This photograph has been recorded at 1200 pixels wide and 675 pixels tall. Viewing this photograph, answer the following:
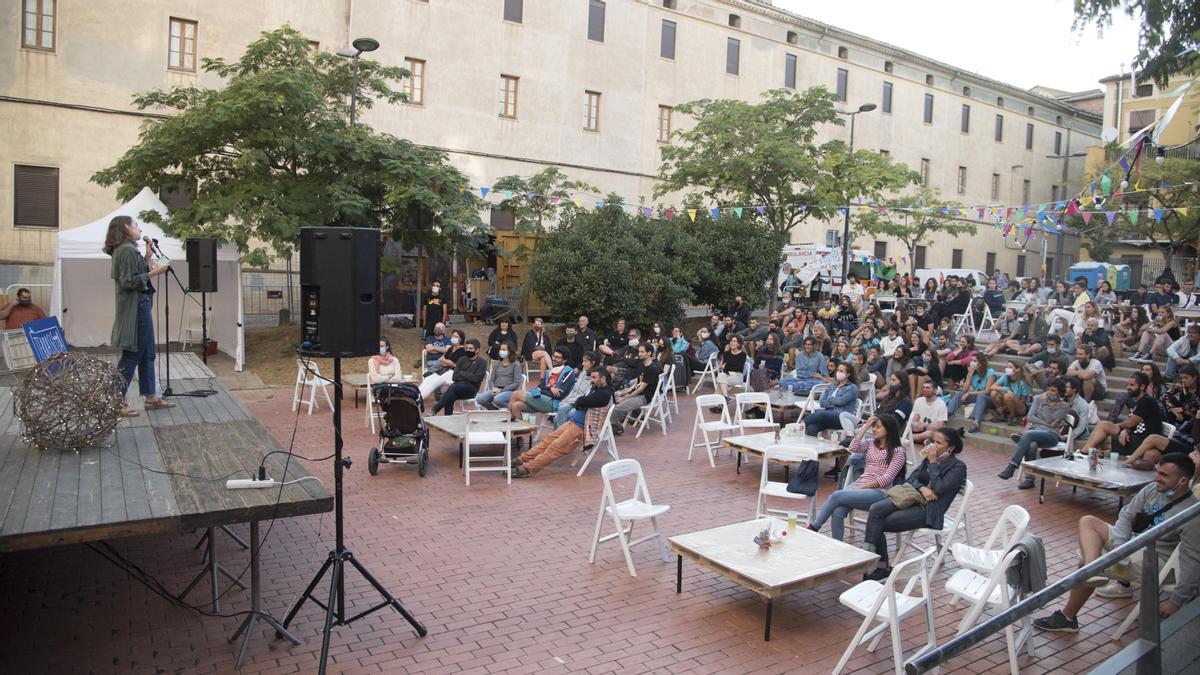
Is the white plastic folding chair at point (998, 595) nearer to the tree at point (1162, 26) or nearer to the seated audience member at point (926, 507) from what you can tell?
the seated audience member at point (926, 507)

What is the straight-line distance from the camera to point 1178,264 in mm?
37688

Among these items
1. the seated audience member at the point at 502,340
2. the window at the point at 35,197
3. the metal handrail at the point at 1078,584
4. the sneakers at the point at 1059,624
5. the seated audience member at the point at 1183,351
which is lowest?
the sneakers at the point at 1059,624

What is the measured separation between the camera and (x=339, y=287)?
195 inches

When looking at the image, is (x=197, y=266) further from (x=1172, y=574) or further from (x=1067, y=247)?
(x=1067, y=247)

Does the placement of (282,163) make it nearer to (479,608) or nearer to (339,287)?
(339,287)

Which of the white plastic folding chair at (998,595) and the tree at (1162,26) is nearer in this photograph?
the white plastic folding chair at (998,595)

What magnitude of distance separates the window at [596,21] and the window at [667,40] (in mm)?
2906

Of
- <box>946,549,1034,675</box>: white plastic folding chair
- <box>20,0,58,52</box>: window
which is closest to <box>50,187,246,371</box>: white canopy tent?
<box>20,0,58,52</box>: window

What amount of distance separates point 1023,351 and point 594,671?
1190 cm

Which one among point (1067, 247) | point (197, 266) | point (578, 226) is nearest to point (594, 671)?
point (197, 266)

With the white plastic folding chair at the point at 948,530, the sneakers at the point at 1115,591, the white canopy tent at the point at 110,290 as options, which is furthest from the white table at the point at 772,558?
the white canopy tent at the point at 110,290

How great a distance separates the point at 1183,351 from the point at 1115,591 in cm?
846

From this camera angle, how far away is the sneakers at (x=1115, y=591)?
239 inches

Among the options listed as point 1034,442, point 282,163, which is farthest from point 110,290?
point 1034,442
